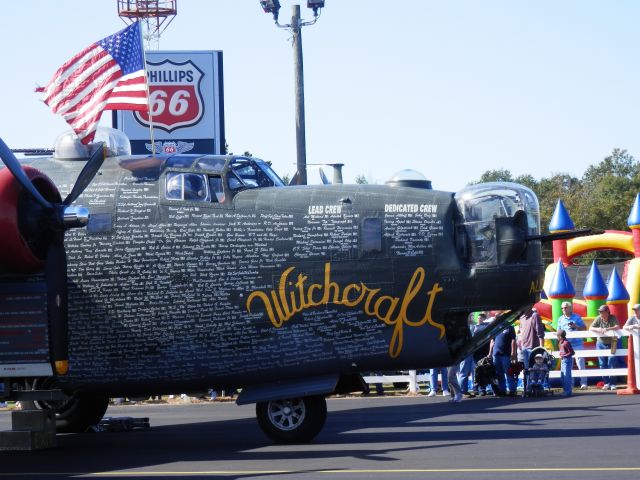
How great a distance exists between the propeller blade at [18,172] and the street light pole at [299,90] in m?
11.3

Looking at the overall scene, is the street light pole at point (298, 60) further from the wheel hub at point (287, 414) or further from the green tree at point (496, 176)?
the green tree at point (496, 176)

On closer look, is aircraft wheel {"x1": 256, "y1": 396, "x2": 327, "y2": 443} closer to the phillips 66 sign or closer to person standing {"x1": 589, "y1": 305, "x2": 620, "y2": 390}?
person standing {"x1": 589, "y1": 305, "x2": 620, "y2": 390}

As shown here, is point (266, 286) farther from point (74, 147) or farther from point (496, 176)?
point (496, 176)

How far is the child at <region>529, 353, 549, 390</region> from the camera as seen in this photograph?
23156 millimetres

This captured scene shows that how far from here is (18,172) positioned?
539 inches

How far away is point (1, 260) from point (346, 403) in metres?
11.7

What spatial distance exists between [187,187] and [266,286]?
190 centimetres

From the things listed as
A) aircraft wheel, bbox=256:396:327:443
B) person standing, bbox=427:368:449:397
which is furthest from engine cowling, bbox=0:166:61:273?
person standing, bbox=427:368:449:397

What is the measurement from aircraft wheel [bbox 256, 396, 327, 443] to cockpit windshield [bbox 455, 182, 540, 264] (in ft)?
10.3

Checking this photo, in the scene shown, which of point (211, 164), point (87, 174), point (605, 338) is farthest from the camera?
point (605, 338)

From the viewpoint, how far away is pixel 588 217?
8206 centimetres

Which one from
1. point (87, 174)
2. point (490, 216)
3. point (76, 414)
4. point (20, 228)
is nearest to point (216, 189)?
point (87, 174)

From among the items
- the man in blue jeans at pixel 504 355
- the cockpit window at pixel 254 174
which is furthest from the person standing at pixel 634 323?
the cockpit window at pixel 254 174

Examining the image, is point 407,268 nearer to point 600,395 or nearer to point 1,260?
point 1,260
